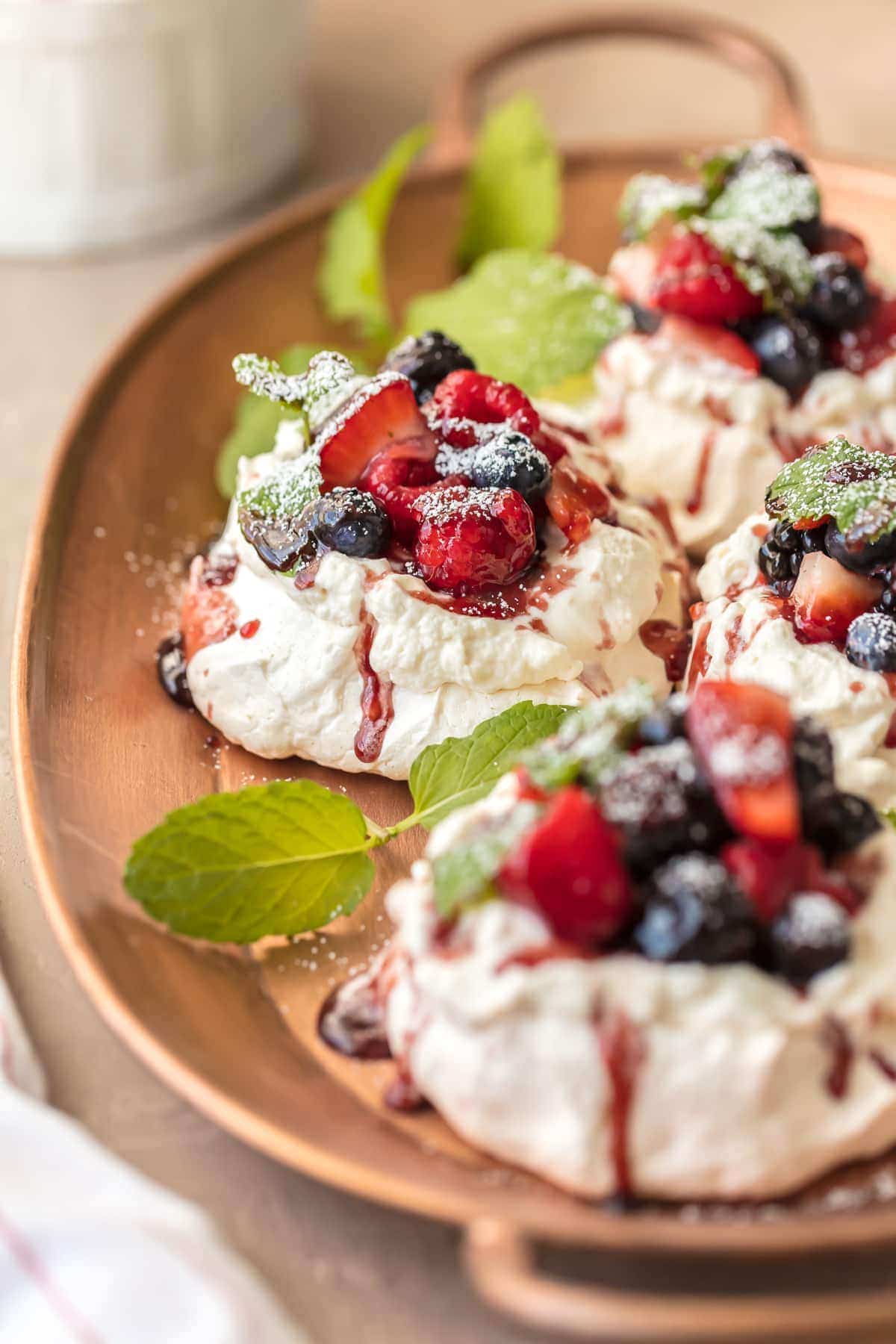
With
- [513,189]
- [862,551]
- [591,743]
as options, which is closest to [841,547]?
[862,551]

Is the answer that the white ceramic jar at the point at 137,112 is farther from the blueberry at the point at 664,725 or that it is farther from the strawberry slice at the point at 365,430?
the blueberry at the point at 664,725

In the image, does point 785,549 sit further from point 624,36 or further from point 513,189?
point 624,36

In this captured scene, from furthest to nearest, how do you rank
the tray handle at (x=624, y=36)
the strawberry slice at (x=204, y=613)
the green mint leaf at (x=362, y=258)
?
the tray handle at (x=624, y=36) → the green mint leaf at (x=362, y=258) → the strawberry slice at (x=204, y=613)

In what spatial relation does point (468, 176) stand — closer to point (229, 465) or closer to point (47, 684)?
point (229, 465)

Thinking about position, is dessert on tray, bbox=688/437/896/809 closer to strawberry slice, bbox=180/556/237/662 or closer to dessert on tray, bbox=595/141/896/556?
dessert on tray, bbox=595/141/896/556

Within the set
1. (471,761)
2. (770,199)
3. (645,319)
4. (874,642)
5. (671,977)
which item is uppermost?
(770,199)

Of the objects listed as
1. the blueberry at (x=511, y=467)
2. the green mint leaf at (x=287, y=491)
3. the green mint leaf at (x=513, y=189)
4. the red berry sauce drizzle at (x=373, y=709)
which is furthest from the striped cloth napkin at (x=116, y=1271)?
the green mint leaf at (x=513, y=189)

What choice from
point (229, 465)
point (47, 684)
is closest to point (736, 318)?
point (229, 465)

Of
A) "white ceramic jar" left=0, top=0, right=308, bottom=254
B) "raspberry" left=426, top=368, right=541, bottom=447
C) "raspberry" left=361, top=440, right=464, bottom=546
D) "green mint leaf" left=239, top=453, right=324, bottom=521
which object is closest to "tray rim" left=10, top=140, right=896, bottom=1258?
"green mint leaf" left=239, top=453, right=324, bottom=521
